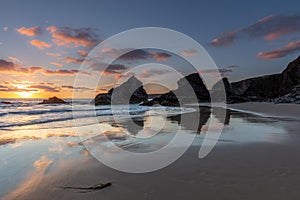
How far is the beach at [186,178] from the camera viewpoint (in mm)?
3350

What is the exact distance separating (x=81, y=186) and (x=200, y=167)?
96.7 inches

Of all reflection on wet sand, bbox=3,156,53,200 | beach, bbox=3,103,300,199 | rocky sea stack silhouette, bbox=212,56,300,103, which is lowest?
beach, bbox=3,103,300,199

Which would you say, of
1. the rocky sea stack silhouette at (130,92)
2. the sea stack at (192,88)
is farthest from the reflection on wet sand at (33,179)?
the rocky sea stack silhouette at (130,92)

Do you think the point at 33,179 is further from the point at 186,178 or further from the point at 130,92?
the point at 130,92

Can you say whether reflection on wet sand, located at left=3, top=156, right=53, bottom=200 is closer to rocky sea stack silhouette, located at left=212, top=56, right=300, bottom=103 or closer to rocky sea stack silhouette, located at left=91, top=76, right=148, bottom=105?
rocky sea stack silhouette, located at left=212, top=56, right=300, bottom=103

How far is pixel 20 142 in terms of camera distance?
7.90 meters

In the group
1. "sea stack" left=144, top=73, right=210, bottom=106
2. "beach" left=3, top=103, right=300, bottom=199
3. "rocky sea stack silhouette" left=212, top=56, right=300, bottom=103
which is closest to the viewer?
"beach" left=3, top=103, right=300, bottom=199

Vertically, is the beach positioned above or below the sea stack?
below

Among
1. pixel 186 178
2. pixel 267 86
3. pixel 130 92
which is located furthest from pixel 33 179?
pixel 267 86

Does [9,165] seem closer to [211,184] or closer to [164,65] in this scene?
[211,184]

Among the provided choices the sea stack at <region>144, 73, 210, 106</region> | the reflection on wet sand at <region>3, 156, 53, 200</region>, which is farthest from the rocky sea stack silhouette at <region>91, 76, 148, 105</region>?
the reflection on wet sand at <region>3, 156, 53, 200</region>

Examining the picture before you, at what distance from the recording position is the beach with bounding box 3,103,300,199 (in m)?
3.35

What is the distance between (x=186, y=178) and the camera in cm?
399

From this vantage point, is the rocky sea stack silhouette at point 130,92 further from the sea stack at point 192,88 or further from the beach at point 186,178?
the beach at point 186,178
